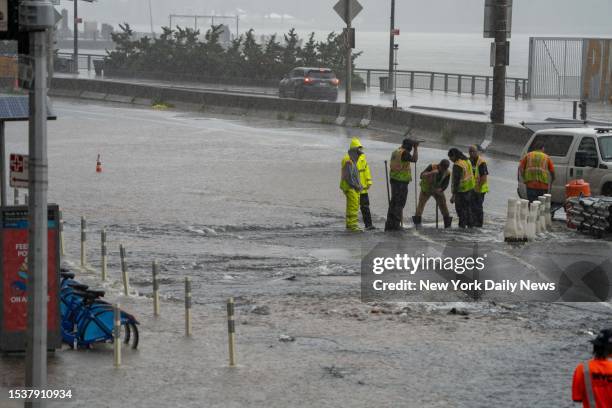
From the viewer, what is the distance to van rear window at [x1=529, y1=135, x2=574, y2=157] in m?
24.5

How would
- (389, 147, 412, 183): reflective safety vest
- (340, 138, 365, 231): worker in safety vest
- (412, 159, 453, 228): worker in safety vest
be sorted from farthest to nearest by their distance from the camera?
(412, 159, 453, 228): worker in safety vest → (389, 147, 412, 183): reflective safety vest → (340, 138, 365, 231): worker in safety vest

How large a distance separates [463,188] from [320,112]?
2300 cm

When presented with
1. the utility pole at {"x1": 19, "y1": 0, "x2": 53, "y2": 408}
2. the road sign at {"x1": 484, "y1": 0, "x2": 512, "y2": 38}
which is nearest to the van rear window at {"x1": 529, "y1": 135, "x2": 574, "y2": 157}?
the road sign at {"x1": 484, "y1": 0, "x2": 512, "y2": 38}

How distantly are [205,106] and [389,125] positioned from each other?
10.7 meters

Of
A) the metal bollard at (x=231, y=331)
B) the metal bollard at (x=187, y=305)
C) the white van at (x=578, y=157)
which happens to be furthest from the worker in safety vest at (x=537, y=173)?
the metal bollard at (x=231, y=331)

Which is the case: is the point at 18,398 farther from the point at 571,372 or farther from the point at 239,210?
the point at 239,210

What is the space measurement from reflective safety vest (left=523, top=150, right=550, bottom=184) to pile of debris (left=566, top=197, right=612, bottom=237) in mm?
1095

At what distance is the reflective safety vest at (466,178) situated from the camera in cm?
2230

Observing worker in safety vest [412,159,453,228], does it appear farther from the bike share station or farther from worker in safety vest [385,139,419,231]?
the bike share station

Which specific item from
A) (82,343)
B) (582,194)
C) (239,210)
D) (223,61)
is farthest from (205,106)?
(82,343)

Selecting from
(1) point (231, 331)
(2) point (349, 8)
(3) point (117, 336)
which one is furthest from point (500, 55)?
(3) point (117, 336)

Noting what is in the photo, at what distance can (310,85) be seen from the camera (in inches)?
2210

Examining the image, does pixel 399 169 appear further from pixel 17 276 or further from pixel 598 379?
pixel 598 379

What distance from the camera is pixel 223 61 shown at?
228ft
